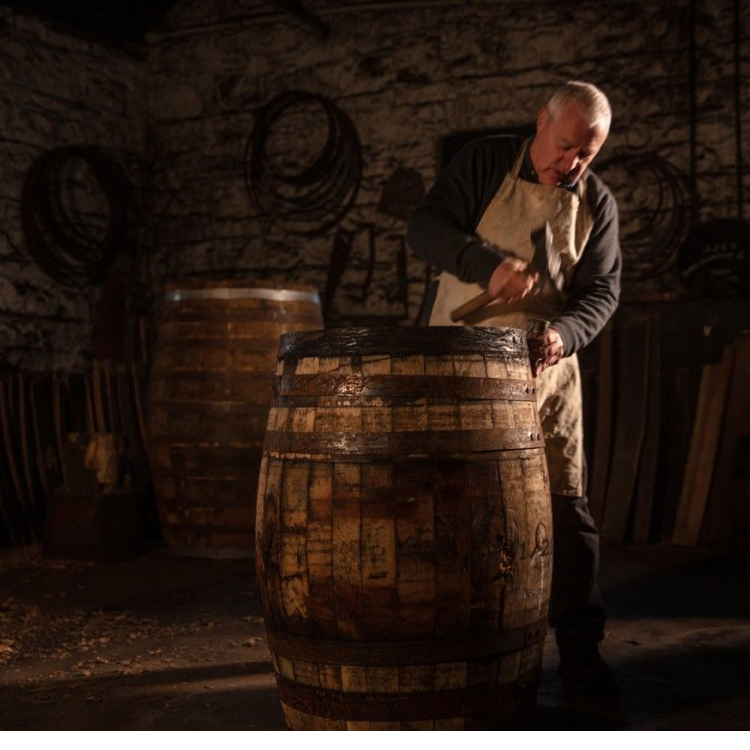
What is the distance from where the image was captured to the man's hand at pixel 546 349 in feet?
8.57

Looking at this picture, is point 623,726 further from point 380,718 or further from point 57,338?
point 57,338

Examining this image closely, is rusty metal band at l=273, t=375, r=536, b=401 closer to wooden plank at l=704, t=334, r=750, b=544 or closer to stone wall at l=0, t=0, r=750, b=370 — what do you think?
wooden plank at l=704, t=334, r=750, b=544

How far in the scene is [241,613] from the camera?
12.8 feet

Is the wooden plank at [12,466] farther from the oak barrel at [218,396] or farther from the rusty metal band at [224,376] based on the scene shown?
the rusty metal band at [224,376]

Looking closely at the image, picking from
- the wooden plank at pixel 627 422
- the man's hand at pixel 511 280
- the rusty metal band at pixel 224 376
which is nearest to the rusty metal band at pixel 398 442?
the man's hand at pixel 511 280

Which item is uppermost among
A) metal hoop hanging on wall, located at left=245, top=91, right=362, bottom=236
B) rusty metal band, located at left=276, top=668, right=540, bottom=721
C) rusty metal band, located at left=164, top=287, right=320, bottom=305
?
metal hoop hanging on wall, located at left=245, top=91, right=362, bottom=236

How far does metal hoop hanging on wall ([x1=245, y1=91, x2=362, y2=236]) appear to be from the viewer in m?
7.11

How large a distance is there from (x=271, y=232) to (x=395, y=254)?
1022 millimetres

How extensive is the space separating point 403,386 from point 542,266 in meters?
0.91

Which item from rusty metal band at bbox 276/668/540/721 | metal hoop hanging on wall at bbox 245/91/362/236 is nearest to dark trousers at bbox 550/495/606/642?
rusty metal band at bbox 276/668/540/721

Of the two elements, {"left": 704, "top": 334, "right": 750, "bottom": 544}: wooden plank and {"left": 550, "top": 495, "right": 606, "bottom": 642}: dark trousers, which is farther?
{"left": 704, "top": 334, "right": 750, "bottom": 544}: wooden plank

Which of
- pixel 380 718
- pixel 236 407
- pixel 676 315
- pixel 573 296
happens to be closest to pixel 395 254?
pixel 676 315

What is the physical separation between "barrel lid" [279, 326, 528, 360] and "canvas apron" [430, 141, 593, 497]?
0.57 m

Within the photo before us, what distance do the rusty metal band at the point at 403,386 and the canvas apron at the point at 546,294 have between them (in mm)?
620
